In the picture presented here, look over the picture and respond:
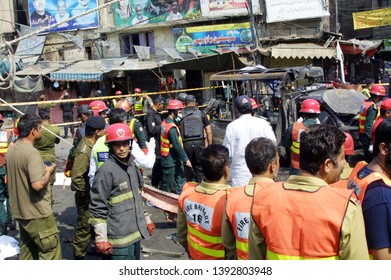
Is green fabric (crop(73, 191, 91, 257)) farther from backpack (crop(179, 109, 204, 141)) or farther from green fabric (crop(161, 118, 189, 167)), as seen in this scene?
backpack (crop(179, 109, 204, 141))

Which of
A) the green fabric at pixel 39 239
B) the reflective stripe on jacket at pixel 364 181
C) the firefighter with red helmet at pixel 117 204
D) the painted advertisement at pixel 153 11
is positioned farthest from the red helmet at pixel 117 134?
the painted advertisement at pixel 153 11

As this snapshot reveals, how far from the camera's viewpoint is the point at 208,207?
3.01 m

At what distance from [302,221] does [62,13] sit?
2345 cm

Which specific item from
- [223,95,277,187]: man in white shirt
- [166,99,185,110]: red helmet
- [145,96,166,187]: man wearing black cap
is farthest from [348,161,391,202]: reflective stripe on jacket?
[145,96,166,187]: man wearing black cap

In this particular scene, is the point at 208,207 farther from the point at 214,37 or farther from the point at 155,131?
the point at 214,37

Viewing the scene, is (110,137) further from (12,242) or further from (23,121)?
(12,242)

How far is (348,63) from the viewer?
21.5 meters

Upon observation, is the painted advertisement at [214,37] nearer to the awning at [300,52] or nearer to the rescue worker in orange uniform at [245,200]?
the awning at [300,52]

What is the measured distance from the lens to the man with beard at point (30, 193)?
13.5ft

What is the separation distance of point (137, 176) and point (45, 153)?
3.02 metres

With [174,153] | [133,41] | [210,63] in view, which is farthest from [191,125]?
[133,41]

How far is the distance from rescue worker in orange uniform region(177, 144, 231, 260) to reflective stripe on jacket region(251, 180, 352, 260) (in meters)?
0.79

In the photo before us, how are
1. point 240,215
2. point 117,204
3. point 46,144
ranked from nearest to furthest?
1. point 240,215
2. point 117,204
3. point 46,144

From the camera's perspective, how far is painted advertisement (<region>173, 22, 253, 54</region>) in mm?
20250
